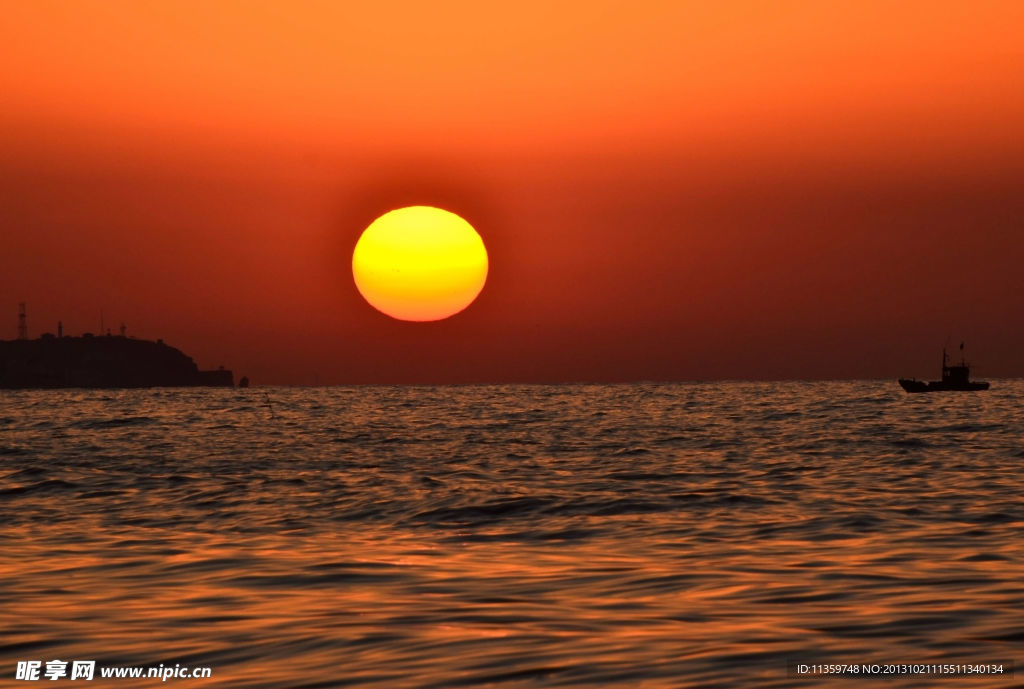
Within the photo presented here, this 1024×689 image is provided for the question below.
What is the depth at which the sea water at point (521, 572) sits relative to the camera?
1419 centimetres

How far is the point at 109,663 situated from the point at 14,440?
62923 millimetres

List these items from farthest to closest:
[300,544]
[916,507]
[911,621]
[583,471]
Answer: [583,471] → [916,507] → [300,544] → [911,621]

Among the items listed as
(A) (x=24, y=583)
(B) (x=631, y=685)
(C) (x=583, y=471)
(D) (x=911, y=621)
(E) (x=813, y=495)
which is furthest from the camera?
(C) (x=583, y=471)

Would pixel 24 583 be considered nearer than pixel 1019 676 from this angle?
No

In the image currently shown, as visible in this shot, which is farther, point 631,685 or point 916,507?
point 916,507

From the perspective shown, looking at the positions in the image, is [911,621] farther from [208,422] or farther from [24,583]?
[208,422]

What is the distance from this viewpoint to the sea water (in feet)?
46.5

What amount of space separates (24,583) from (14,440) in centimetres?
5699

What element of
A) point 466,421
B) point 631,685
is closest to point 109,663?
point 631,685

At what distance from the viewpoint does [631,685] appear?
508 inches

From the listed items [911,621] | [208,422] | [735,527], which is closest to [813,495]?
[735,527]

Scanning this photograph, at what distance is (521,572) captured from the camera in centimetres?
2041

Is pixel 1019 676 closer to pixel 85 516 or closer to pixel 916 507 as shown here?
pixel 916 507

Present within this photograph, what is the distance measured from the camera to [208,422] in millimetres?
101938
